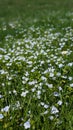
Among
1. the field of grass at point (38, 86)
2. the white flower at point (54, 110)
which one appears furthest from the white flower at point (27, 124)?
the white flower at point (54, 110)

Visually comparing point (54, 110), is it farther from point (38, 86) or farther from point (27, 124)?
point (38, 86)

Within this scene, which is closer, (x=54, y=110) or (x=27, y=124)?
(x=27, y=124)

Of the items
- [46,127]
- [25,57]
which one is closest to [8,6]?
[25,57]

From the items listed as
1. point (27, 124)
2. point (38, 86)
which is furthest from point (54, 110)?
point (38, 86)

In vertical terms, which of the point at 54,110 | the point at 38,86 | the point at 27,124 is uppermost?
the point at 38,86

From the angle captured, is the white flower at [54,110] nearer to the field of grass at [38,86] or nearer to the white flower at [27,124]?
the field of grass at [38,86]

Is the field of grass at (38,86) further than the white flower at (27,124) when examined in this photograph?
Yes

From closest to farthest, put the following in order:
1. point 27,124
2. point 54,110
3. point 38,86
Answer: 1. point 27,124
2. point 54,110
3. point 38,86

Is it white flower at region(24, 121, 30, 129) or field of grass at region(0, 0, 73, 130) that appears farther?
field of grass at region(0, 0, 73, 130)

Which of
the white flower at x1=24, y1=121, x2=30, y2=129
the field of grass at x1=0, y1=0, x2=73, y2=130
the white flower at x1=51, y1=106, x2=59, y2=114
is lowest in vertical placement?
the white flower at x1=24, y1=121, x2=30, y2=129

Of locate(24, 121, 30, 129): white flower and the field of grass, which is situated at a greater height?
the field of grass

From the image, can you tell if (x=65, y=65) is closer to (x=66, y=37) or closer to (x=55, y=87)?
(x=55, y=87)

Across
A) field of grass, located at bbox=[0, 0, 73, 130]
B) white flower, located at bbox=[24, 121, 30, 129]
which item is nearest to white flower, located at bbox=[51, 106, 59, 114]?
field of grass, located at bbox=[0, 0, 73, 130]

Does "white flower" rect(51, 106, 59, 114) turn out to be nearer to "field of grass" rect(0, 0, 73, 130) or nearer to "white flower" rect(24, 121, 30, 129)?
"field of grass" rect(0, 0, 73, 130)
